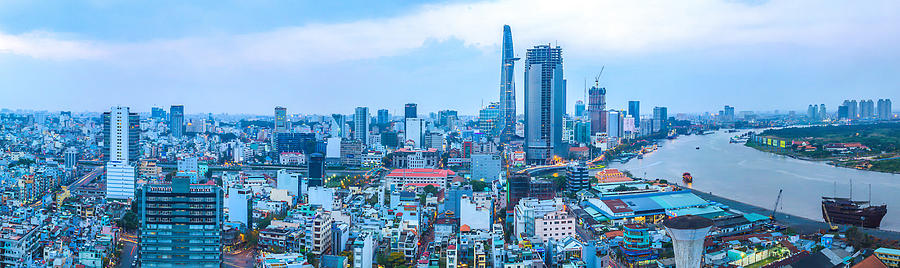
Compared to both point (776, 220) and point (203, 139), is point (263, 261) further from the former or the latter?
point (203, 139)

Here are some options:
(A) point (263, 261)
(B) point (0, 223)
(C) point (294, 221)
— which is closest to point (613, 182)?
(C) point (294, 221)

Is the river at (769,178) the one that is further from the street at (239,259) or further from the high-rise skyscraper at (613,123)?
the high-rise skyscraper at (613,123)

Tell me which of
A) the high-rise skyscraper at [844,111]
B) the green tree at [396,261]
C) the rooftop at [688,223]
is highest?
the high-rise skyscraper at [844,111]

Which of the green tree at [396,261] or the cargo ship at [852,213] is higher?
the cargo ship at [852,213]

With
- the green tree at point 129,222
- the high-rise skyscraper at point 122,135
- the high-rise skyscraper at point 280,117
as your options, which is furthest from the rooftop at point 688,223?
the high-rise skyscraper at point 280,117

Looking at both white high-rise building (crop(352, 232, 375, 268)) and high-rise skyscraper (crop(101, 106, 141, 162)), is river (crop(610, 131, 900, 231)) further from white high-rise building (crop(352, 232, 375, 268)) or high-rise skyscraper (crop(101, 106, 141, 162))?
high-rise skyscraper (crop(101, 106, 141, 162))

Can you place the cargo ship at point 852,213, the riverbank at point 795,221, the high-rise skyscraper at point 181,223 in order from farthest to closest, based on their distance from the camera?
the cargo ship at point 852,213, the riverbank at point 795,221, the high-rise skyscraper at point 181,223

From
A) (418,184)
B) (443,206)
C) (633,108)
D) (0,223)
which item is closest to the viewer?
(0,223)

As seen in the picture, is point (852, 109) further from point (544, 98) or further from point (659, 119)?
point (544, 98)
